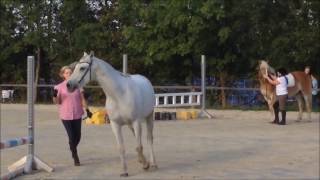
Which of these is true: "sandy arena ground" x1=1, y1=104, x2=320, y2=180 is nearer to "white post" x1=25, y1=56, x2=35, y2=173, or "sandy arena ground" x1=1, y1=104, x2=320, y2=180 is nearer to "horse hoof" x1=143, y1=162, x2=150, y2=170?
"horse hoof" x1=143, y1=162, x2=150, y2=170

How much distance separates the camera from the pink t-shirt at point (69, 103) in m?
10.8

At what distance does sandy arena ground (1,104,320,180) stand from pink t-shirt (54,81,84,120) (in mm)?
896

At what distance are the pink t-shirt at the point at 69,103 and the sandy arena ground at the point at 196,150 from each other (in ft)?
2.94

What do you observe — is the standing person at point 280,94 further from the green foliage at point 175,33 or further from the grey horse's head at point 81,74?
the green foliage at point 175,33

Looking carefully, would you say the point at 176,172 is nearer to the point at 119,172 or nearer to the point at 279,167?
the point at 119,172

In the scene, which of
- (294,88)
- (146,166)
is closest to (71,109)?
(146,166)

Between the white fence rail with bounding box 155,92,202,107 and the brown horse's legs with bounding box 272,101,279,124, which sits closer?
the brown horse's legs with bounding box 272,101,279,124

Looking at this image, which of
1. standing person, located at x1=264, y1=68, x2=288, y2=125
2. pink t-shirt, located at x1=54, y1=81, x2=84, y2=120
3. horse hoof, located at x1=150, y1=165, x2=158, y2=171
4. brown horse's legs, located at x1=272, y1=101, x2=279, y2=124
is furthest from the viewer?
brown horse's legs, located at x1=272, y1=101, x2=279, y2=124

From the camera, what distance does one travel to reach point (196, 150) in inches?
515

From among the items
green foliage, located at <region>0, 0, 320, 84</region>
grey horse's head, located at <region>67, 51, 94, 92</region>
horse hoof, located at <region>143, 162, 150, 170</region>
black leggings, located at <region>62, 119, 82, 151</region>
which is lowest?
horse hoof, located at <region>143, 162, 150, 170</region>

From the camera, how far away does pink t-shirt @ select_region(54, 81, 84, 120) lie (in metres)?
10.8

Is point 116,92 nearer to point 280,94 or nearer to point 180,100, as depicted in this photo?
point 280,94

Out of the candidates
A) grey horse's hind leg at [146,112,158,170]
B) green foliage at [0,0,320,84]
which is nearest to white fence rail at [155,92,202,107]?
green foliage at [0,0,320,84]

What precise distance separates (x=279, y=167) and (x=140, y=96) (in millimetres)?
2631
